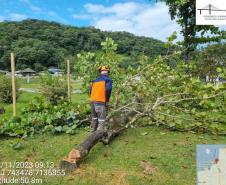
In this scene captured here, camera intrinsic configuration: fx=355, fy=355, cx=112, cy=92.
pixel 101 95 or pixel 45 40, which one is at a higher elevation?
pixel 45 40

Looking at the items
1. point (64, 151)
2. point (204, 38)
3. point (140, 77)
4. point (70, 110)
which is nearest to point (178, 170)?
point (64, 151)

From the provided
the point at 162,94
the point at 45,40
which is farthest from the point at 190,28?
the point at 45,40

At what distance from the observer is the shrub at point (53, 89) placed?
14.7 metres

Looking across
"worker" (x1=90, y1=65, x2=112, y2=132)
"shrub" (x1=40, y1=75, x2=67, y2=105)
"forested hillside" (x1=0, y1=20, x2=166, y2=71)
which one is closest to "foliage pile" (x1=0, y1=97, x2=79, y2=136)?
"worker" (x1=90, y1=65, x2=112, y2=132)

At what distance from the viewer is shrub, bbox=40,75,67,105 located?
1466 cm

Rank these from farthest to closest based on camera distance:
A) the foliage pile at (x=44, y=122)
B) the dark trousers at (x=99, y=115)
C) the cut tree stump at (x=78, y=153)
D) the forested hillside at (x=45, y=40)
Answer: the forested hillside at (x=45, y=40)
the foliage pile at (x=44, y=122)
the dark trousers at (x=99, y=115)
the cut tree stump at (x=78, y=153)

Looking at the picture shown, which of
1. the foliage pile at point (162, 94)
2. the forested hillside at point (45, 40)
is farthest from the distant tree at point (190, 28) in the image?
the forested hillside at point (45, 40)

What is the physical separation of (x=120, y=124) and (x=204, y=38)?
807 cm

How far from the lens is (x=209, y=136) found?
26.1ft

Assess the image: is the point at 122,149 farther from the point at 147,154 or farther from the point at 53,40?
the point at 53,40

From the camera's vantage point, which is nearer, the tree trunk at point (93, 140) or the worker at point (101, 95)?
the tree trunk at point (93, 140)

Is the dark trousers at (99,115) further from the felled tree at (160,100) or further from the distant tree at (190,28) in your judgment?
the distant tree at (190,28)

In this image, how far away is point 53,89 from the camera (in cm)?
1467

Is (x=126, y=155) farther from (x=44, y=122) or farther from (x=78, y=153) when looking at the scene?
(x=44, y=122)
